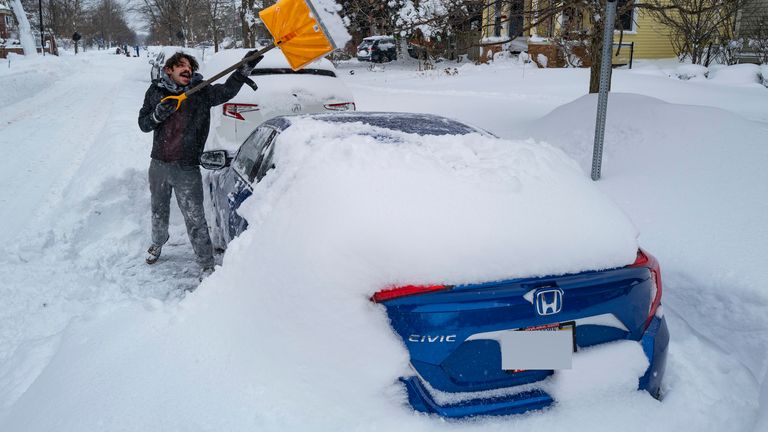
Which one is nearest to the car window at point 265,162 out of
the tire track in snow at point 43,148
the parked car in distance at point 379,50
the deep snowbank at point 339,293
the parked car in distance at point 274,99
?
the deep snowbank at point 339,293

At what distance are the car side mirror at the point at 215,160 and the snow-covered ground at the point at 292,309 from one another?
3.03ft

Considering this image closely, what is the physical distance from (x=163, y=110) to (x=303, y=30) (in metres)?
1.23

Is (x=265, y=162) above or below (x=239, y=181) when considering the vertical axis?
above

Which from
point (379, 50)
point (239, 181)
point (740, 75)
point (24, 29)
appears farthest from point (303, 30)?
point (24, 29)

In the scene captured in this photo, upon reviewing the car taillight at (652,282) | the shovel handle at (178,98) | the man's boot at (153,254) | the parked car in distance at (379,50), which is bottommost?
the man's boot at (153,254)

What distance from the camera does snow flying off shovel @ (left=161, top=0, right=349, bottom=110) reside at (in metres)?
4.53

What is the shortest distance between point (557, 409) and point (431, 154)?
1.27 meters

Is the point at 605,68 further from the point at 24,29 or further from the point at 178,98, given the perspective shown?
the point at 24,29

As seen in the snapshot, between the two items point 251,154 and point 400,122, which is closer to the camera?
point 400,122

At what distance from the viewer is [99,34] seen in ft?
322

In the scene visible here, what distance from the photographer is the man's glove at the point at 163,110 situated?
4320 millimetres

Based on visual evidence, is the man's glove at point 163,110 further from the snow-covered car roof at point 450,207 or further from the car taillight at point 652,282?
the car taillight at point 652,282

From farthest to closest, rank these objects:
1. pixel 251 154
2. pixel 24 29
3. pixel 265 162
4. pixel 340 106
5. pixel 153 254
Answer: pixel 24 29 → pixel 340 106 → pixel 153 254 → pixel 251 154 → pixel 265 162

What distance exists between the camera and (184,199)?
4695mm
